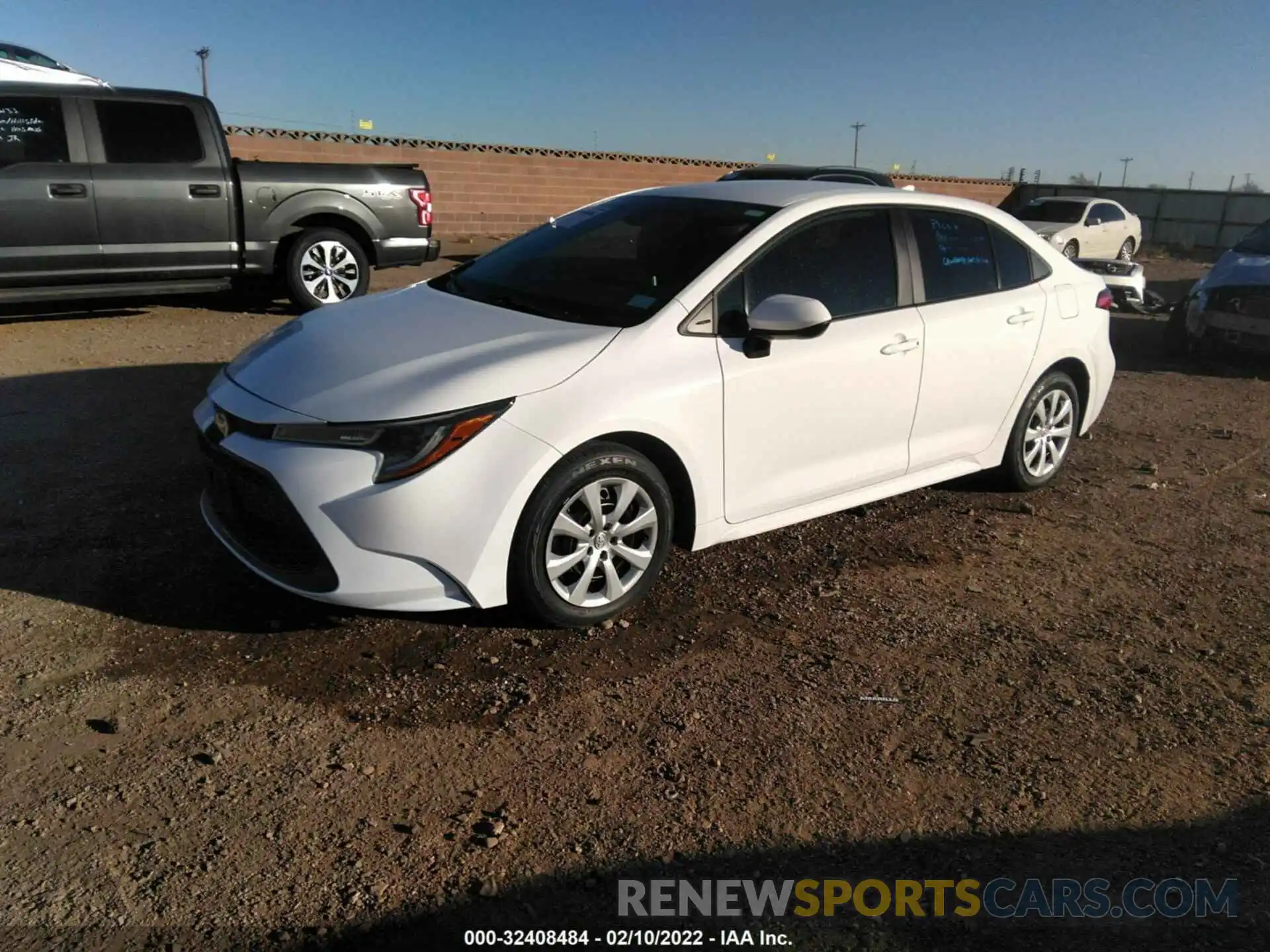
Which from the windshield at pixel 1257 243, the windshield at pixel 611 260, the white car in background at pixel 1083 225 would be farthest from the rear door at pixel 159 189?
the white car in background at pixel 1083 225

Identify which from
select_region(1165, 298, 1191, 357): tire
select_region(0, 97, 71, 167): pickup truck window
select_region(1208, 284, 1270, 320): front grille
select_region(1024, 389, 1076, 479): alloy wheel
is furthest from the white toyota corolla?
select_region(1165, 298, 1191, 357): tire

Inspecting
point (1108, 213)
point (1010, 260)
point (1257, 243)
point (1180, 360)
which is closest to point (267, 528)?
point (1010, 260)

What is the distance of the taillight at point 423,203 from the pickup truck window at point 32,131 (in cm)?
301

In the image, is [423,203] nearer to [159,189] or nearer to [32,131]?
[159,189]

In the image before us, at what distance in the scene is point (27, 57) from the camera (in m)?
13.9

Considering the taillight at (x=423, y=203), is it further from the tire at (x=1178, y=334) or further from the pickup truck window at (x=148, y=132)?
the tire at (x=1178, y=334)

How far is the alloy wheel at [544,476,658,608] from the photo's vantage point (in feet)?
11.7

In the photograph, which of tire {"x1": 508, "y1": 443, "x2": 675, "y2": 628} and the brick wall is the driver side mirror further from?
the brick wall

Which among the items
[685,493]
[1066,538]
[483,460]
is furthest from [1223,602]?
[483,460]

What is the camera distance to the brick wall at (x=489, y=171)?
1812cm

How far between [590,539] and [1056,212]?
1826 cm

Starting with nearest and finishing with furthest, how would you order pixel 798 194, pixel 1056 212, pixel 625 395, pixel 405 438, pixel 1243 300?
pixel 405 438, pixel 625 395, pixel 798 194, pixel 1243 300, pixel 1056 212

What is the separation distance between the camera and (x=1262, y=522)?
17.2 ft

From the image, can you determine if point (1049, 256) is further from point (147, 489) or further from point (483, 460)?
point (147, 489)
